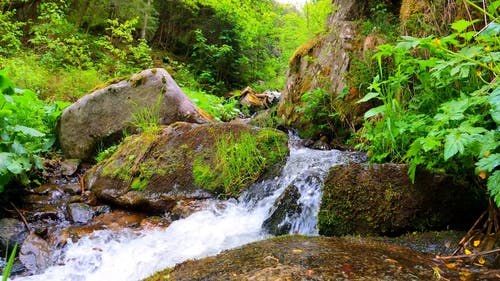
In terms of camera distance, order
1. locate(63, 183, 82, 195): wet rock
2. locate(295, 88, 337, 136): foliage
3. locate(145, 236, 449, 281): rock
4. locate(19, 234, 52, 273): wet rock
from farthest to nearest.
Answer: locate(295, 88, 337, 136): foliage, locate(63, 183, 82, 195): wet rock, locate(19, 234, 52, 273): wet rock, locate(145, 236, 449, 281): rock

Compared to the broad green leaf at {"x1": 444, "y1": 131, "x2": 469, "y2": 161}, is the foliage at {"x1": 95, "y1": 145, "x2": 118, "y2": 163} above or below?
below

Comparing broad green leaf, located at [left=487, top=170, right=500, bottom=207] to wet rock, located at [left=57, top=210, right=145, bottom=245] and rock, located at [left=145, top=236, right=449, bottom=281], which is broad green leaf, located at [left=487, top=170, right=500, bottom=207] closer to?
rock, located at [left=145, top=236, right=449, bottom=281]

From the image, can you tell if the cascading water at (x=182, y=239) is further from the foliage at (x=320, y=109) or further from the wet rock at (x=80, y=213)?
the foliage at (x=320, y=109)

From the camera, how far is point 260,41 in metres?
14.7

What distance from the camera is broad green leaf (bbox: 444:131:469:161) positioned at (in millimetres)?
1514

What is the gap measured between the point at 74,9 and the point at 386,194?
38.1ft

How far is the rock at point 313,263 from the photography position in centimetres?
139

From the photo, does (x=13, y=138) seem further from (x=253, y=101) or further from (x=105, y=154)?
(x=253, y=101)

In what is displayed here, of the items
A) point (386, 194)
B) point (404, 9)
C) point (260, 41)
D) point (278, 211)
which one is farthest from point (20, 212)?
point (260, 41)

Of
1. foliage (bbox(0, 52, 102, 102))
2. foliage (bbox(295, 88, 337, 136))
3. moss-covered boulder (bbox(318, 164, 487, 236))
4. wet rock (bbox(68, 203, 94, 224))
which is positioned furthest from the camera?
foliage (bbox(0, 52, 102, 102))

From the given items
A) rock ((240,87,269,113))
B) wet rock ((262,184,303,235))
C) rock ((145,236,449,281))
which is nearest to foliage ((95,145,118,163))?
wet rock ((262,184,303,235))

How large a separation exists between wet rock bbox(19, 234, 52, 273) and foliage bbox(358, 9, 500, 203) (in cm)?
288

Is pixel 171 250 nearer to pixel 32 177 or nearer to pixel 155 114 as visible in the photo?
pixel 32 177

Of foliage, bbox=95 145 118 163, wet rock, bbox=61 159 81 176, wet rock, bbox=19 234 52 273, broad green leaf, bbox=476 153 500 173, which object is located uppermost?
broad green leaf, bbox=476 153 500 173
